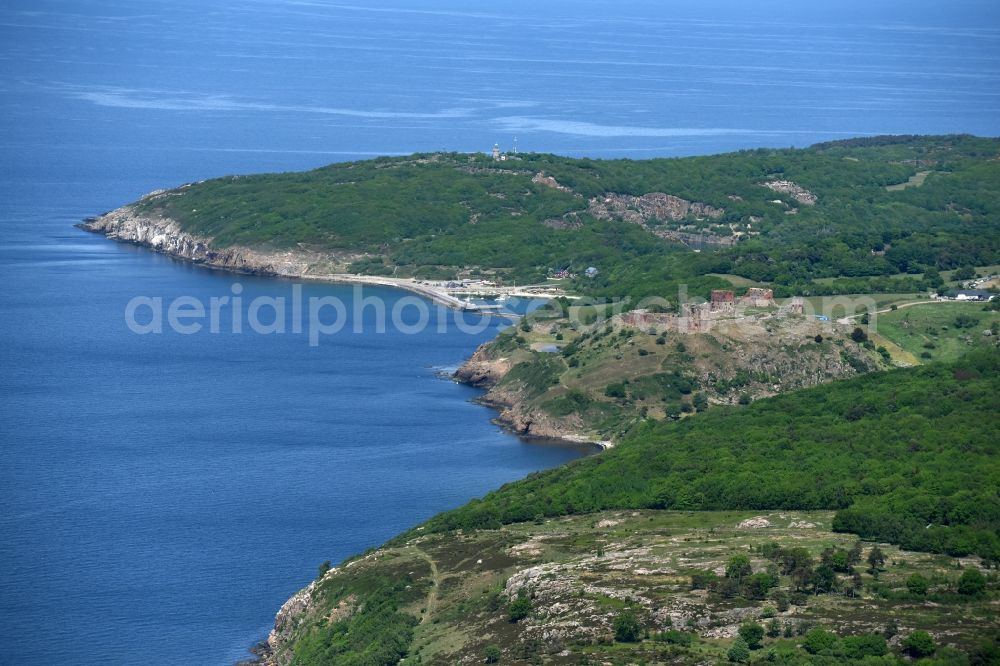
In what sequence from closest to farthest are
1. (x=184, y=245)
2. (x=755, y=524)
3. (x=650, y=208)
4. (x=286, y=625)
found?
→ (x=286, y=625) → (x=755, y=524) → (x=184, y=245) → (x=650, y=208)

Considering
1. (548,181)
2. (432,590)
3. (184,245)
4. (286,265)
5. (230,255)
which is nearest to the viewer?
(432,590)

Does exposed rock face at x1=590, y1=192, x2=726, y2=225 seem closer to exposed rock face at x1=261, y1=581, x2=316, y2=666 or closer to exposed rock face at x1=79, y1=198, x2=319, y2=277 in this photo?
exposed rock face at x1=79, y1=198, x2=319, y2=277

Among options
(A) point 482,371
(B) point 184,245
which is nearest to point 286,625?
(A) point 482,371

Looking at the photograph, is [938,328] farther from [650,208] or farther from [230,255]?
[230,255]

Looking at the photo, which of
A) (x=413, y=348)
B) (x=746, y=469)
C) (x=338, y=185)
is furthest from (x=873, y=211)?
(x=746, y=469)

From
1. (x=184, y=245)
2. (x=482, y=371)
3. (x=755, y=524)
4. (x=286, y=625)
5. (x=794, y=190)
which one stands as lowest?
(x=286, y=625)

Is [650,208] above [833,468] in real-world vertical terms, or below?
above

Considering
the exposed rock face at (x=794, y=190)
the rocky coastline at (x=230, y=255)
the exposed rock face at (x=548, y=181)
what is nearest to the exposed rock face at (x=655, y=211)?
the exposed rock face at (x=548, y=181)
